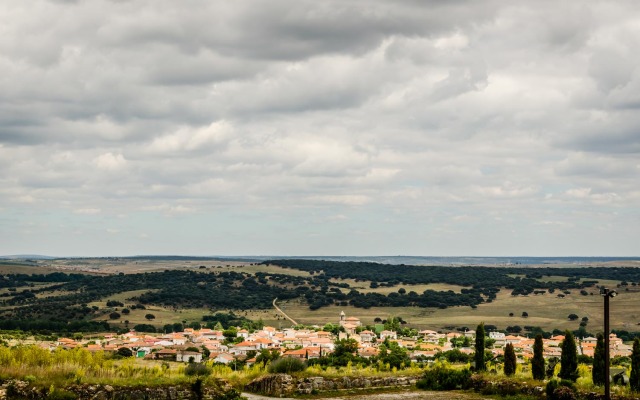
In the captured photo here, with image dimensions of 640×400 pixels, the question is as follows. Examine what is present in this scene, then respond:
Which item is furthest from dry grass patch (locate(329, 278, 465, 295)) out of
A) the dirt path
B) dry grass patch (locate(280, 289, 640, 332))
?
the dirt path

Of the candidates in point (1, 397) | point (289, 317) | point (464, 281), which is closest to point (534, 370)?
point (1, 397)

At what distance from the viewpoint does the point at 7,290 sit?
5881 inches

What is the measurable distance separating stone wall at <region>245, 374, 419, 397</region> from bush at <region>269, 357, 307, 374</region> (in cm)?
110

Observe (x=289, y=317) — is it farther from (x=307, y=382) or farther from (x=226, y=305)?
(x=307, y=382)

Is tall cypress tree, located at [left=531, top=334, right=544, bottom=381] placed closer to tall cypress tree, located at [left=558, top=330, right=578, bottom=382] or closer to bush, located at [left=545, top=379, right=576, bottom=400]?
tall cypress tree, located at [left=558, top=330, right=578, bottom=382]

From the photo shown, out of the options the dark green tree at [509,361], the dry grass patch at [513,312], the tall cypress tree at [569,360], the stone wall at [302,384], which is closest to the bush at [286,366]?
the stone wall at [302,384]

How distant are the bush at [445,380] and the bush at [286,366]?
6.55m

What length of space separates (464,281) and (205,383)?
5621 inches

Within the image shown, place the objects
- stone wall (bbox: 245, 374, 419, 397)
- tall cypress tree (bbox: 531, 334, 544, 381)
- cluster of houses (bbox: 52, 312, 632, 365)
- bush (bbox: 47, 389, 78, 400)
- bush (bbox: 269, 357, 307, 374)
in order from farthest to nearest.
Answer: cluster of houses (bbox: 52, 312, 632, 365) < bush (bbox: 269, 357, 307, 374) < tall cypress tree (bbox: 531, 334, 544, 381) < stone wall (bbox: 245, 374, 419, 397) < bush (bbox: 47, 389, 78, 400)

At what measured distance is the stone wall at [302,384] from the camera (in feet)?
105

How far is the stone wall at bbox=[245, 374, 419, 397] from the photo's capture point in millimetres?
32125

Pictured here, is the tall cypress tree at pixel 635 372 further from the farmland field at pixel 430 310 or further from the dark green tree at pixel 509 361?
the farmland field at pixel 430 310

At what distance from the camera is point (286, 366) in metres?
33.9

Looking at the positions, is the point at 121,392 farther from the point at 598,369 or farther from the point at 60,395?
the point at 598,369
